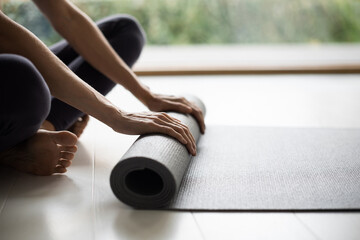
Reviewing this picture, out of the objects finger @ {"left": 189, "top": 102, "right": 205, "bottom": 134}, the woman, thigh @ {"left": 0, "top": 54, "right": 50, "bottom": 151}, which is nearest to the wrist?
the woman

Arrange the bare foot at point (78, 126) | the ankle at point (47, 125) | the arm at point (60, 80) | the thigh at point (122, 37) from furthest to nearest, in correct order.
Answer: the thigh at point (122, 37), the bare foot at point (78, 126), the ankle at point (47, 125), the arm at point (60, 80)

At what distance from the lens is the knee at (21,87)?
4.56 ft

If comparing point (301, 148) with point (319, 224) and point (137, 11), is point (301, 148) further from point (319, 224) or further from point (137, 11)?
point (137, 11)

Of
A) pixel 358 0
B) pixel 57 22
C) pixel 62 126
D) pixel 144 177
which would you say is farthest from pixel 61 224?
pixel 358 0

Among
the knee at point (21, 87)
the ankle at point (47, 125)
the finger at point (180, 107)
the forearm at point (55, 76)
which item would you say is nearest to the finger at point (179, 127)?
the forearm at point (55, 76)

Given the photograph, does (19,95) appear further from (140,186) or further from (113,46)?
(113,46)

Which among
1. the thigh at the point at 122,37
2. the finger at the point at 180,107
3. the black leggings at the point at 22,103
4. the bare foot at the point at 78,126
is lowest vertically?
the bare foot at the point at 78,126

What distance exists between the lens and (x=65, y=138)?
63.6 inches

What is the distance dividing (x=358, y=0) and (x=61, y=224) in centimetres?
393

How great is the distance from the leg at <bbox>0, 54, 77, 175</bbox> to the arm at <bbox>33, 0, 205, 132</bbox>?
42cm

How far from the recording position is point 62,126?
1.93m

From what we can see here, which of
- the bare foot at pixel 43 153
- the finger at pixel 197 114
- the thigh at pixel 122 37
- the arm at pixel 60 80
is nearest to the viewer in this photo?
the arm at pixel 60 80

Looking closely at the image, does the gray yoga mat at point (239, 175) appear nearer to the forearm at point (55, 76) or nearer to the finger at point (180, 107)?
the finger at point (180, 107)

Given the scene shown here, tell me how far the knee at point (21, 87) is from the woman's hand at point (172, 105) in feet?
1.86
